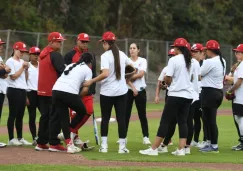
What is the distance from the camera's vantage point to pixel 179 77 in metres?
12.6

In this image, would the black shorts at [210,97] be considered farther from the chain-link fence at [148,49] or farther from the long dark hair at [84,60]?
the chain-link fence at [148,49]

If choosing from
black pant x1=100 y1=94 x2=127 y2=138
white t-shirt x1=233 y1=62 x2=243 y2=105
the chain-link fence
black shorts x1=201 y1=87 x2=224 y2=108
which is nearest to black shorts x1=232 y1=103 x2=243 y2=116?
white t-shirt x1=233 y1=62 x2=243 y2=105

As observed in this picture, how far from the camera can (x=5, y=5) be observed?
3953cm

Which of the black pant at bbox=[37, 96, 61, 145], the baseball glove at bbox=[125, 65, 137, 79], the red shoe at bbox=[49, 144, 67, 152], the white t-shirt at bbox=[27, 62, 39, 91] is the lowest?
the red shoe at bbox=[49, 144, 67, 152]

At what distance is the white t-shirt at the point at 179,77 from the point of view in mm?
12523

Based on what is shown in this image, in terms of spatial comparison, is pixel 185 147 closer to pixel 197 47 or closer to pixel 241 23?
pixel 197 47

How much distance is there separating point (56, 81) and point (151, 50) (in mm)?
25355

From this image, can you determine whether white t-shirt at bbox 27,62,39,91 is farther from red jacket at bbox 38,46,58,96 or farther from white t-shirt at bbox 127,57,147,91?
white t-shirt at bbox 127,57,147,91

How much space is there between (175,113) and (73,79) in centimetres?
206

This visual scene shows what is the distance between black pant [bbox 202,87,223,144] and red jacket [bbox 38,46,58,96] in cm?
319

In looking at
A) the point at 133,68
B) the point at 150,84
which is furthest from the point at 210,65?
the point at 150,84

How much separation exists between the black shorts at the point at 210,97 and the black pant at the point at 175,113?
114 cm

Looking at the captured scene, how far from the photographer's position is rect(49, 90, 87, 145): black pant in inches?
499

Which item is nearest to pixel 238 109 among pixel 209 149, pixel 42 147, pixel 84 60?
pixel 209 149
